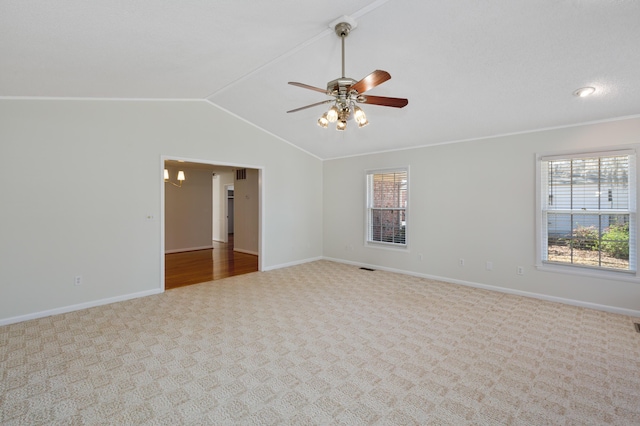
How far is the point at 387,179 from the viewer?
20.3 feet

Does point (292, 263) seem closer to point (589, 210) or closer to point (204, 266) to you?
point (204, 266)

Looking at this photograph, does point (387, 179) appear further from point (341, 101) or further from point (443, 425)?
point (443, 425)

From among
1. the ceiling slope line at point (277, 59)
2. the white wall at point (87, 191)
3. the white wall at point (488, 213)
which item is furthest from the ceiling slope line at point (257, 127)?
the white wall at point (488, 213)

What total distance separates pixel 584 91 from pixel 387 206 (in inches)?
139

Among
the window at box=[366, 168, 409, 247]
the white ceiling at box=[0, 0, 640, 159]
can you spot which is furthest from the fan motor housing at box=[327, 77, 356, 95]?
the window at box=[366, 168, 409, 247]

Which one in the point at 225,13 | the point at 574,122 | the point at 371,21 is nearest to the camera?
the point at 225,13

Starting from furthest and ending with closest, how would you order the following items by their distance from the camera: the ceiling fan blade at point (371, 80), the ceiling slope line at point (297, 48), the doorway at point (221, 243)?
the doorway at point (221, 243), the ceiling slope line at point (297, 48), the ceiling fan blade at point (371, 80)

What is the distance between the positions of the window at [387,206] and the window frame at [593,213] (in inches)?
84.6

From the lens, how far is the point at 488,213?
484cm

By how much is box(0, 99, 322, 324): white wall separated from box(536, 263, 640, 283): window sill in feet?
18.0

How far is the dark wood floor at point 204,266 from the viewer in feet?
18.0

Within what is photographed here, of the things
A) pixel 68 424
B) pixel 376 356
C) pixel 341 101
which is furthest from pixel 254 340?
pixel 341 101

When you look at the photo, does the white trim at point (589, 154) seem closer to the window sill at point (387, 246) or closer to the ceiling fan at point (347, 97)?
the window sill at point (387, 246)

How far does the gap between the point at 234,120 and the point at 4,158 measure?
3.12 meters
